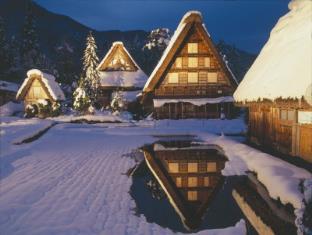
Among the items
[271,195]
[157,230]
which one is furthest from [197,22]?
[157,230]

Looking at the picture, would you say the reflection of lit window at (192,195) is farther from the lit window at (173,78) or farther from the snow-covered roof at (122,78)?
the snow-covered roof at (122,78)

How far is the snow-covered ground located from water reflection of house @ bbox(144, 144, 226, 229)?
63 cm

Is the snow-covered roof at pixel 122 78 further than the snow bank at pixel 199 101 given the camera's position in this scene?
Yes

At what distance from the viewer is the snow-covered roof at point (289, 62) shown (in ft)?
33.3

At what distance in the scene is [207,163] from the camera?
12781mm

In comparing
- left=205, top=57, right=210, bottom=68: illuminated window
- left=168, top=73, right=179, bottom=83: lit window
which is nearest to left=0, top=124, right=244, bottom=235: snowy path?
left=168, top=73, right=179, bottom=83: lit window

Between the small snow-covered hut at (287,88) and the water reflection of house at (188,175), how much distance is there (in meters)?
2.38

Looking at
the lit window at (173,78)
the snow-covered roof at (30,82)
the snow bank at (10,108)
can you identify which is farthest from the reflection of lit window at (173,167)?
the snow bank at (10,108)

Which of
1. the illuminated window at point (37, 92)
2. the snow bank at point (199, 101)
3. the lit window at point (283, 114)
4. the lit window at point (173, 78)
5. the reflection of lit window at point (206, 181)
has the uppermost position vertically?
the lit window at point (173, 78)

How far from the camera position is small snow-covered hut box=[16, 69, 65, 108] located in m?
41.7

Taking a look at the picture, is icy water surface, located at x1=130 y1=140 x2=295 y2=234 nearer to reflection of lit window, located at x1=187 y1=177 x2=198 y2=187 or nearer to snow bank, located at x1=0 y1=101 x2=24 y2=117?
reflection of lit window, located at x1=187 y1=177 x2=198 y2=187

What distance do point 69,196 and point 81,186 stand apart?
988mm

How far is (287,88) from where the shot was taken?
10656 mm

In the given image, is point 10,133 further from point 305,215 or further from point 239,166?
point 305,215
